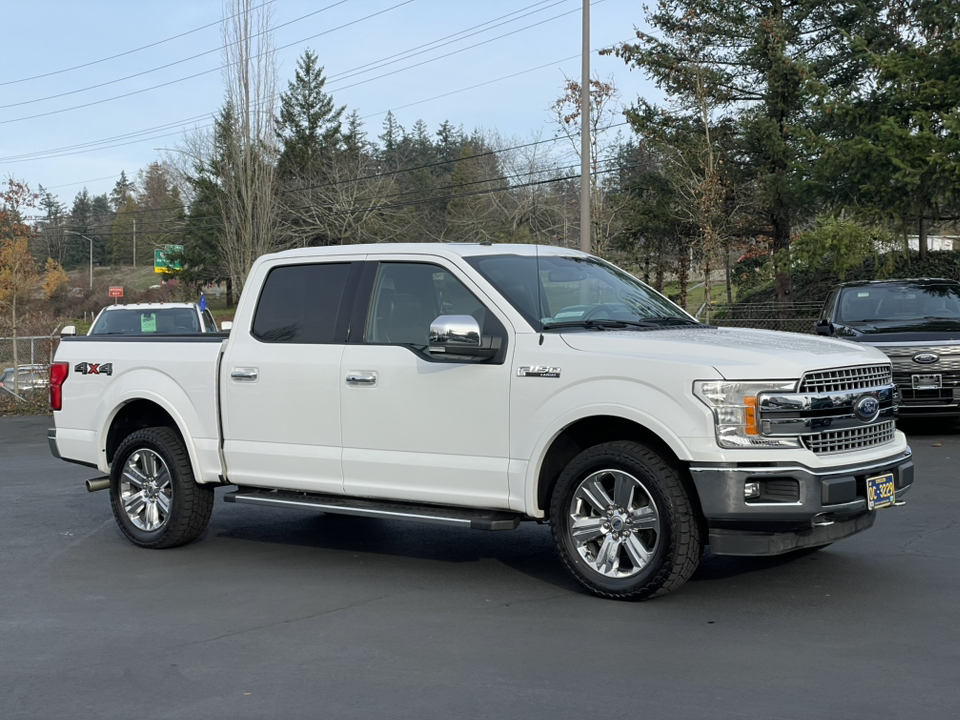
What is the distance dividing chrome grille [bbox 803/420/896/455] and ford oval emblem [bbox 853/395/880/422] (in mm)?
→ 68

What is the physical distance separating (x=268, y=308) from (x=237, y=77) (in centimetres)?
4066

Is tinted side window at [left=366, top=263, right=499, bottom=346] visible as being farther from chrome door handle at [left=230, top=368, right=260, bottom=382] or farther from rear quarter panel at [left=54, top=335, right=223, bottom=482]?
rear quarter panel at [left=54, top=335, right=223, bottom=482]

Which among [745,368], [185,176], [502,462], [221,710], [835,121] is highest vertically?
[185,176]

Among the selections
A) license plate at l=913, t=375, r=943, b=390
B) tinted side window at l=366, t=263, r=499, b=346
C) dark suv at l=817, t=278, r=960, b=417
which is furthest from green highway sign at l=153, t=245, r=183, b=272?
tinted side window at l=366, t=263, r=499, b=346

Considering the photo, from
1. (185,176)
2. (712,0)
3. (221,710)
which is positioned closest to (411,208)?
(185,176)

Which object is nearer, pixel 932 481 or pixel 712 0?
pixel 932 481

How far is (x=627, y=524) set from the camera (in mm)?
6250

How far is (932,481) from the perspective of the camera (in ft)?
34.2

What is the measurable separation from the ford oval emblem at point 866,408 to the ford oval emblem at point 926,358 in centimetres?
737

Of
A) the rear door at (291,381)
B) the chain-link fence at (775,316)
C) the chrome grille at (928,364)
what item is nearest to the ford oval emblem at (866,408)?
the rear door at (291,381)

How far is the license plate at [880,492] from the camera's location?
617cm

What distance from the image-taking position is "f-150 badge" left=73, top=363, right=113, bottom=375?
8555 mm

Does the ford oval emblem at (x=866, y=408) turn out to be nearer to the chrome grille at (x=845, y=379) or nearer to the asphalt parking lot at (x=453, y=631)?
the chrome grille at (x=845, y=379)

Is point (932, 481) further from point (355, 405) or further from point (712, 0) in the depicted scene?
point (712, 0)
